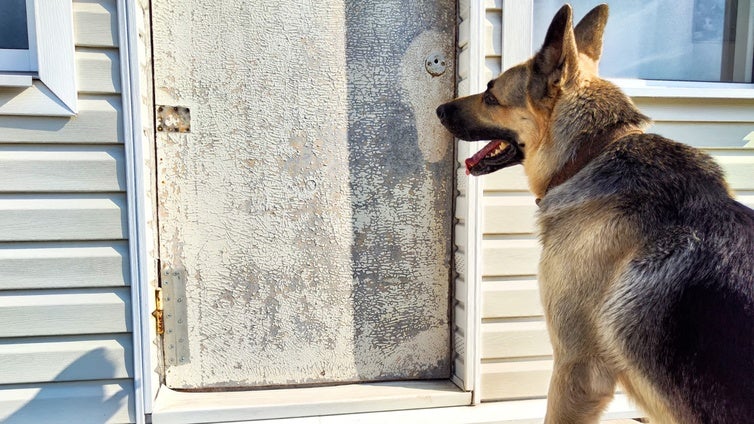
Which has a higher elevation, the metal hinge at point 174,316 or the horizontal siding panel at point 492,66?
the horizontal siding panel at point 492,66

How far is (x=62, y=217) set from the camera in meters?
2.00

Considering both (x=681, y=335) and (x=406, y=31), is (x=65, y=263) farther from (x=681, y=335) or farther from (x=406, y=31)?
(x=681, y=335)

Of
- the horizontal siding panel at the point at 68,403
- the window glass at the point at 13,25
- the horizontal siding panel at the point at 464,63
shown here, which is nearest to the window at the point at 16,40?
the window glass at the point at 13,25

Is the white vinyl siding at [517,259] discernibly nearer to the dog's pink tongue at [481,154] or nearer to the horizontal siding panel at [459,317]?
the horizontal siding panel at [459,317]

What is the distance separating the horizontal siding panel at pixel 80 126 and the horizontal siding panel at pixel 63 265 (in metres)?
0.45

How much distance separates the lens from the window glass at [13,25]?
2.01 meters

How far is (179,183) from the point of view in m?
2.20

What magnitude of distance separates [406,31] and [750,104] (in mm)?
1877

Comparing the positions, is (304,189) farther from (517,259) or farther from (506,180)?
(517,259)

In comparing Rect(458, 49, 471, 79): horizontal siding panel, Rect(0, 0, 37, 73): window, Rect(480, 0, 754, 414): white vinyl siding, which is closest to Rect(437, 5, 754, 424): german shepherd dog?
Rect(458, 49, 471, 79): horizontal siding panel

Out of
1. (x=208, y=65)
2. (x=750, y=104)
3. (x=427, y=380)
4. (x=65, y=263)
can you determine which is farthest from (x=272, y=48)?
(x=750, y=104)

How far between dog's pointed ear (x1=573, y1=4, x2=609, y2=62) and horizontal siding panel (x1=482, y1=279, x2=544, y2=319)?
1.11 meters

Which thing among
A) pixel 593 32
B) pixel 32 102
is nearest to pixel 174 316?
pixel 32 102

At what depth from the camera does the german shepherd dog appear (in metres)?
1.25
